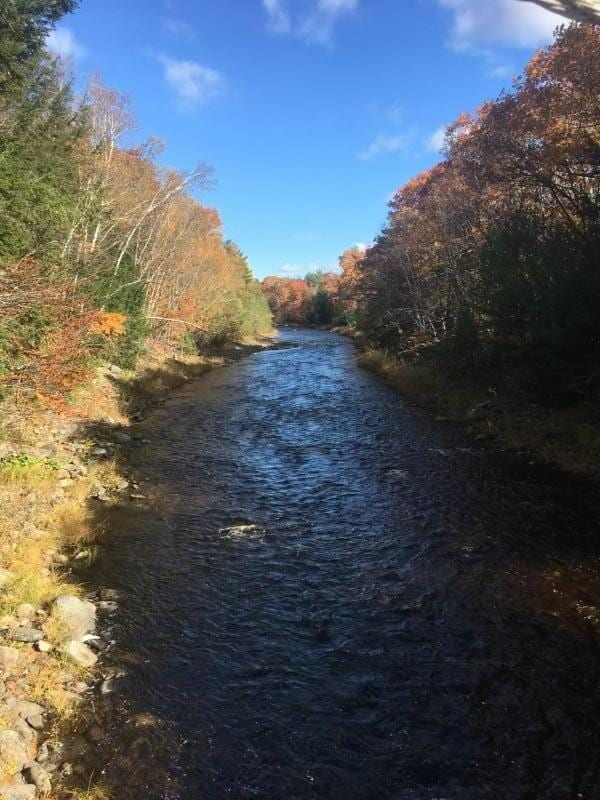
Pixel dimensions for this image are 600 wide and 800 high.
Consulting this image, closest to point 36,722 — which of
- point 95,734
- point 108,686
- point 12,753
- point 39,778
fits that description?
point 12,753

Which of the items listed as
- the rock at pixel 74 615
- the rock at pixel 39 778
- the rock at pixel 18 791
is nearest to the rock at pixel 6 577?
the rock at pixel 74 615

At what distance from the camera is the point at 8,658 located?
5.83 m

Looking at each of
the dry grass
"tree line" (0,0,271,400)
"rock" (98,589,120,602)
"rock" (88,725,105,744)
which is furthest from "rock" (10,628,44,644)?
the dry grass

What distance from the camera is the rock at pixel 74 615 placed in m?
6.70

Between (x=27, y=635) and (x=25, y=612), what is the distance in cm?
54

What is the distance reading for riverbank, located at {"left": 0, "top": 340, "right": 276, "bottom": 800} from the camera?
4.86 meters

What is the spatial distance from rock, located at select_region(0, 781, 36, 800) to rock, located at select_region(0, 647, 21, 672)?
5.10ft

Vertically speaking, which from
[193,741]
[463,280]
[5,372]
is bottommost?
[193,741]

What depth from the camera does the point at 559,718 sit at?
17.6 ft

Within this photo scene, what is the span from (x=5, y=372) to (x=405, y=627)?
30.5 ft

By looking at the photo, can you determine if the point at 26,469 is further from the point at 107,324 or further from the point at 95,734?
the point at 107,324

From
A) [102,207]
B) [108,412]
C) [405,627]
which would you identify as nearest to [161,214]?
[102,207]

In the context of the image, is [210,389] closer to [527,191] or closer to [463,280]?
[463,280]

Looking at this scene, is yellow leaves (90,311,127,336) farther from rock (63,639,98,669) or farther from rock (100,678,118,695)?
rock (100,678,118,695)
